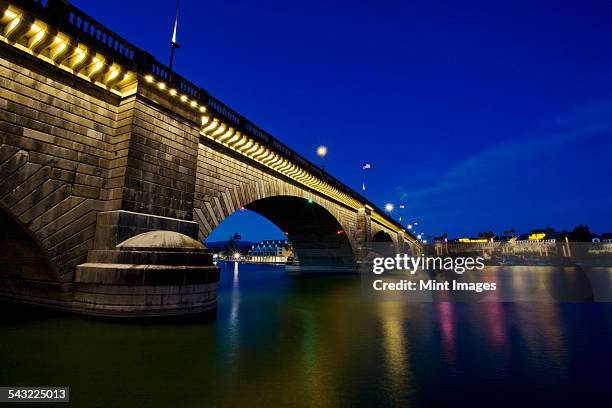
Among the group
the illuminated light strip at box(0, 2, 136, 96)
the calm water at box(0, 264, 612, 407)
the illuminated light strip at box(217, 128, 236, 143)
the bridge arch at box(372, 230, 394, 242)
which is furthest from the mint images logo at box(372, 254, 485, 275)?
the illuminated light strip at box(0, 2, 136, 96)

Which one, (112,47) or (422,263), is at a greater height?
(112,47)

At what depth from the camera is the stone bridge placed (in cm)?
959

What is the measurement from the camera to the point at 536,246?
10425cm

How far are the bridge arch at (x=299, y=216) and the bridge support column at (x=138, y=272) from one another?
496cm

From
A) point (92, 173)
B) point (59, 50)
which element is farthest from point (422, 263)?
point (59, 50)

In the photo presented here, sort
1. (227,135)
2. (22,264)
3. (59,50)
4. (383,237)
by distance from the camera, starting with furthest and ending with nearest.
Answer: (383,237), (227,135), (22,264), (59,50)

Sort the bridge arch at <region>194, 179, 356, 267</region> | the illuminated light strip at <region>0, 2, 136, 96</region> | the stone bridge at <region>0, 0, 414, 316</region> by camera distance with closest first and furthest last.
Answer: the illuminated light strip at <region>0, 2, 136, 96</region> → the stone bridge at <region>0, 0, 414, 316</region> → the bridge arch at <region>194, 179, 356, 267</region>

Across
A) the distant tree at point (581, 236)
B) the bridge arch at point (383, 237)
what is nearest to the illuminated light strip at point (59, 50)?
the bridge arch at point (383, 237)

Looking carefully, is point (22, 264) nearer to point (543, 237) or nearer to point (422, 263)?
point (422, 263)

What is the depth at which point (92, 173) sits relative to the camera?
1149 cm

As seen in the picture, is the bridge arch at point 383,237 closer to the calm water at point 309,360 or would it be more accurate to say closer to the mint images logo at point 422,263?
the mint images logo at point 422,263

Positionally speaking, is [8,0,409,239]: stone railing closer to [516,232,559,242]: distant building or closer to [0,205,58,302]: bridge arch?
[0,205,58,302]: bridge arch

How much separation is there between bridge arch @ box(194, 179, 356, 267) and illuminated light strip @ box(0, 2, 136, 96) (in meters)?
6.77

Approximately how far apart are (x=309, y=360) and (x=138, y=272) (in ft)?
21.2
